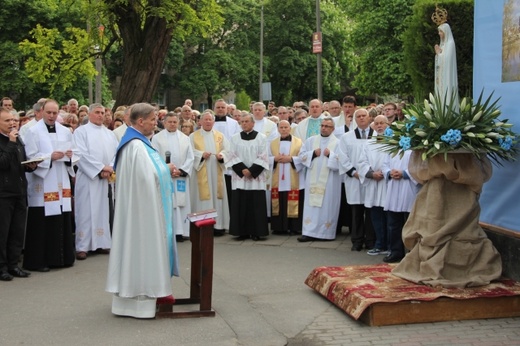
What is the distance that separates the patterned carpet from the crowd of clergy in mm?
1801

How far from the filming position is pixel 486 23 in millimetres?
8352

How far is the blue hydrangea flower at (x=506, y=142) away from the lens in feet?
24.1

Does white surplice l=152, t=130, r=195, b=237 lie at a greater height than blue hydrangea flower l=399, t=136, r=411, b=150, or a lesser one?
lesser

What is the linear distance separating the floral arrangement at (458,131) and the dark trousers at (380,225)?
7.76 ft

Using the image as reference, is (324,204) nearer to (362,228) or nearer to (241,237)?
(362,228)

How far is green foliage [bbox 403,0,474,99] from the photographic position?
57.8 ft

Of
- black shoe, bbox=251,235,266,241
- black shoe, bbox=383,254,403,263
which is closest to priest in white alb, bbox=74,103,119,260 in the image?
black shoe, bbox=251,235,266,241

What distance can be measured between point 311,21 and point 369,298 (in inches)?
1757

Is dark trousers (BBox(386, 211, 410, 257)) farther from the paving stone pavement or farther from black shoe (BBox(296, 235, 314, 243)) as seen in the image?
black shoe (BBox(296, 235, 314, 243))

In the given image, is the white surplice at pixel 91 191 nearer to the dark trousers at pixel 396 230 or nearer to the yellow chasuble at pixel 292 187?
the yellow chasuble at pixel 292 187

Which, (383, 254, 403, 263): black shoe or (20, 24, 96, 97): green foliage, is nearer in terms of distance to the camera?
(383, 254, 403, 263): black shoe

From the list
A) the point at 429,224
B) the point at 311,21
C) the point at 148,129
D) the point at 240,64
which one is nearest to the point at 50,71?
the point at 148,129

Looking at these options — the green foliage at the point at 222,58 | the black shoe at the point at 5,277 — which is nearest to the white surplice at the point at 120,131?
the black shoe at the point at 5,277

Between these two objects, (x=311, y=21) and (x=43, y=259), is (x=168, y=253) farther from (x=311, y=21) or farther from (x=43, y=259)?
(x=311, y=21)
